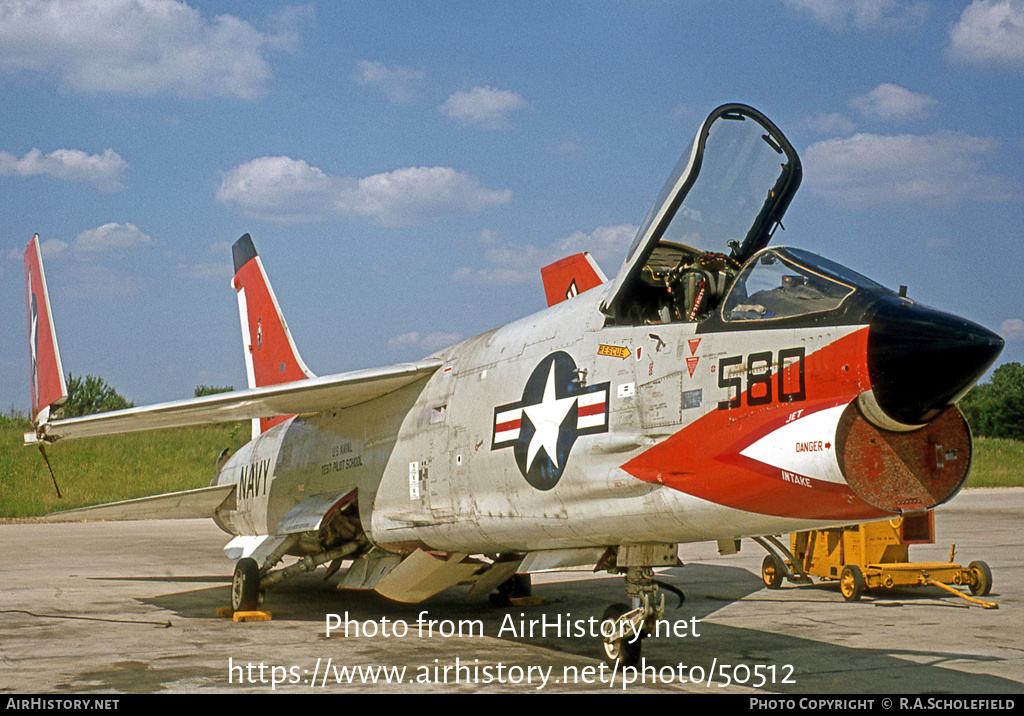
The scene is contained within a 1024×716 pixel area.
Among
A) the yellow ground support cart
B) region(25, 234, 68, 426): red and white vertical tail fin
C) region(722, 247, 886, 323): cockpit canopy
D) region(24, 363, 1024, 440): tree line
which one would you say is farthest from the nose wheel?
region(24, 363, 1024, 440): tree line

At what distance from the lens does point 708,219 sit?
21.5ft

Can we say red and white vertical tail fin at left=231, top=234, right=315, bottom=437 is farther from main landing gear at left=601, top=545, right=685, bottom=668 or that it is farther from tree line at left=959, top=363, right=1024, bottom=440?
tree line at left=959, top=363, right=1024, bottom=440

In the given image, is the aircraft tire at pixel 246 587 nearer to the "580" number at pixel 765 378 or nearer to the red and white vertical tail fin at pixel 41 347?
the red and white vertical tail fin at pixel 41 347

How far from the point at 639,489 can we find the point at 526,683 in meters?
1.61

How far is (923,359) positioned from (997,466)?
45163 millimetres

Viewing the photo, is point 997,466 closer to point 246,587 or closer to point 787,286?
point 246,587

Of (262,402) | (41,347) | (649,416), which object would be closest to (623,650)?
(649,416)

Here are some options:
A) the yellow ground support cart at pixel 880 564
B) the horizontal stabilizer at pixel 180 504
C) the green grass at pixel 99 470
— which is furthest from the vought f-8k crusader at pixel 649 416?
the green grass at pixel 99 470

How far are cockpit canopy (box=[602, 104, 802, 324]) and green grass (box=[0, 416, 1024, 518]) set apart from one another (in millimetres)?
28255

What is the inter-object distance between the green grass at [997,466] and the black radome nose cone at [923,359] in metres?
39.0

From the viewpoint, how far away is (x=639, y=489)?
5871 mm

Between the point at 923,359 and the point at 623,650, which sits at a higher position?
the point at 923,359
